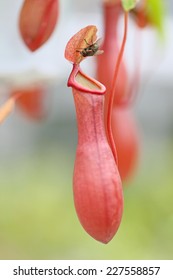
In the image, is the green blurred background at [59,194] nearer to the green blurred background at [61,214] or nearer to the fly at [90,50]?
the green blurred background at [61,214]

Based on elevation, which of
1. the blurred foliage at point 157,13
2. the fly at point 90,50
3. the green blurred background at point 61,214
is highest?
the blurred foliage at point 157,13

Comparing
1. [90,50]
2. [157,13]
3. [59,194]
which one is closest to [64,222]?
[59,194]

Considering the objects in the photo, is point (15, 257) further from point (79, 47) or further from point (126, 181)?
point (79, 47)

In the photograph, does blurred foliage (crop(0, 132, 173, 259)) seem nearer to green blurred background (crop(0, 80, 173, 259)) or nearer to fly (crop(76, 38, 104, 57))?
green blurred background (crop(0, 80, 173, 259))

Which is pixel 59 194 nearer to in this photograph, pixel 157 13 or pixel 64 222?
pixel 64 222

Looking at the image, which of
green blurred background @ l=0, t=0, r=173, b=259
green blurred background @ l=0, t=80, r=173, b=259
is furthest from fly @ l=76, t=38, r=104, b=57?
Result: green blurred background @ l=0, t=80, r=173, b=259

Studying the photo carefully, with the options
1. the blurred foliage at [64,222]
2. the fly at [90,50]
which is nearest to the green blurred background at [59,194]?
the blurred foliage at [64,222]

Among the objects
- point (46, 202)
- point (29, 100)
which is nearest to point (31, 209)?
point (46, 202)
